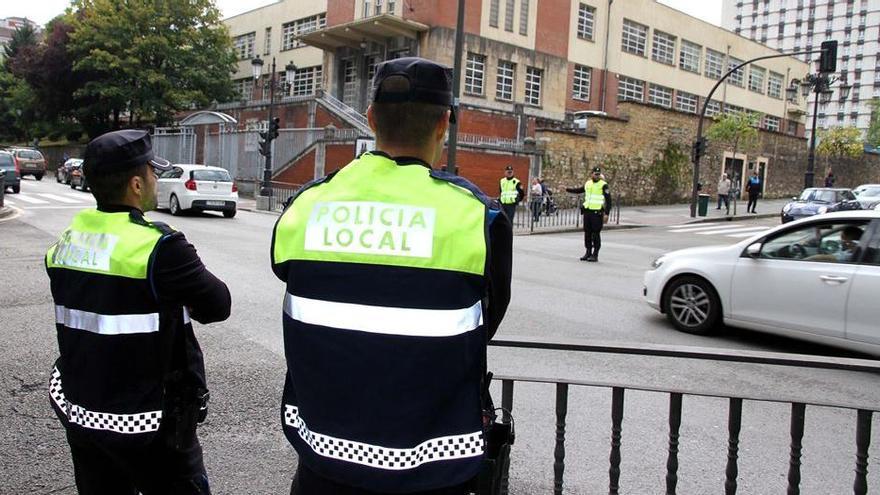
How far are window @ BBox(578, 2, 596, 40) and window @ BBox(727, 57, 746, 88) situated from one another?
16.0 m

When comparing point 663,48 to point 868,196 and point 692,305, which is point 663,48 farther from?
point 692,305

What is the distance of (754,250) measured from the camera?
26.2 feet

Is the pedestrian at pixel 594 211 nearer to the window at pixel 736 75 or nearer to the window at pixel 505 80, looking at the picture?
the window at pixel 505 80

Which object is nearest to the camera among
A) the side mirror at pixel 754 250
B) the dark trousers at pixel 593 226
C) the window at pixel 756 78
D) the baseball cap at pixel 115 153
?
the baseball cap at pixel 115 153

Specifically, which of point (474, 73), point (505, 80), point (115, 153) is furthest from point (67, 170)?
point (115, 153)

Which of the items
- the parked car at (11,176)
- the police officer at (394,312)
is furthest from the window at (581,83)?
the police officer at (394,312)

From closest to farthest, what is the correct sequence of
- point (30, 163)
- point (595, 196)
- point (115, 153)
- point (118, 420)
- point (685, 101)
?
1. point (118, 420)
2. point (115, 153)
3. point (595, 196)
4. point (30, 163)
5. point (685, 101)

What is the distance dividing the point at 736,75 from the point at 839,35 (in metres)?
76.5

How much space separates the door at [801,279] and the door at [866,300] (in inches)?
2.5

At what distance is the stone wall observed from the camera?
3184cm

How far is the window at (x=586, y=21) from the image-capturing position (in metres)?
41.8

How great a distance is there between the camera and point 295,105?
3547 cm

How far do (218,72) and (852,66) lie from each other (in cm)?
10344

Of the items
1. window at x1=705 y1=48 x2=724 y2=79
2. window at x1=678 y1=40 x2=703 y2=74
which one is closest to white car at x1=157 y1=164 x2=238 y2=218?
window at x1=678 y1=40 x2=703 y2=74
